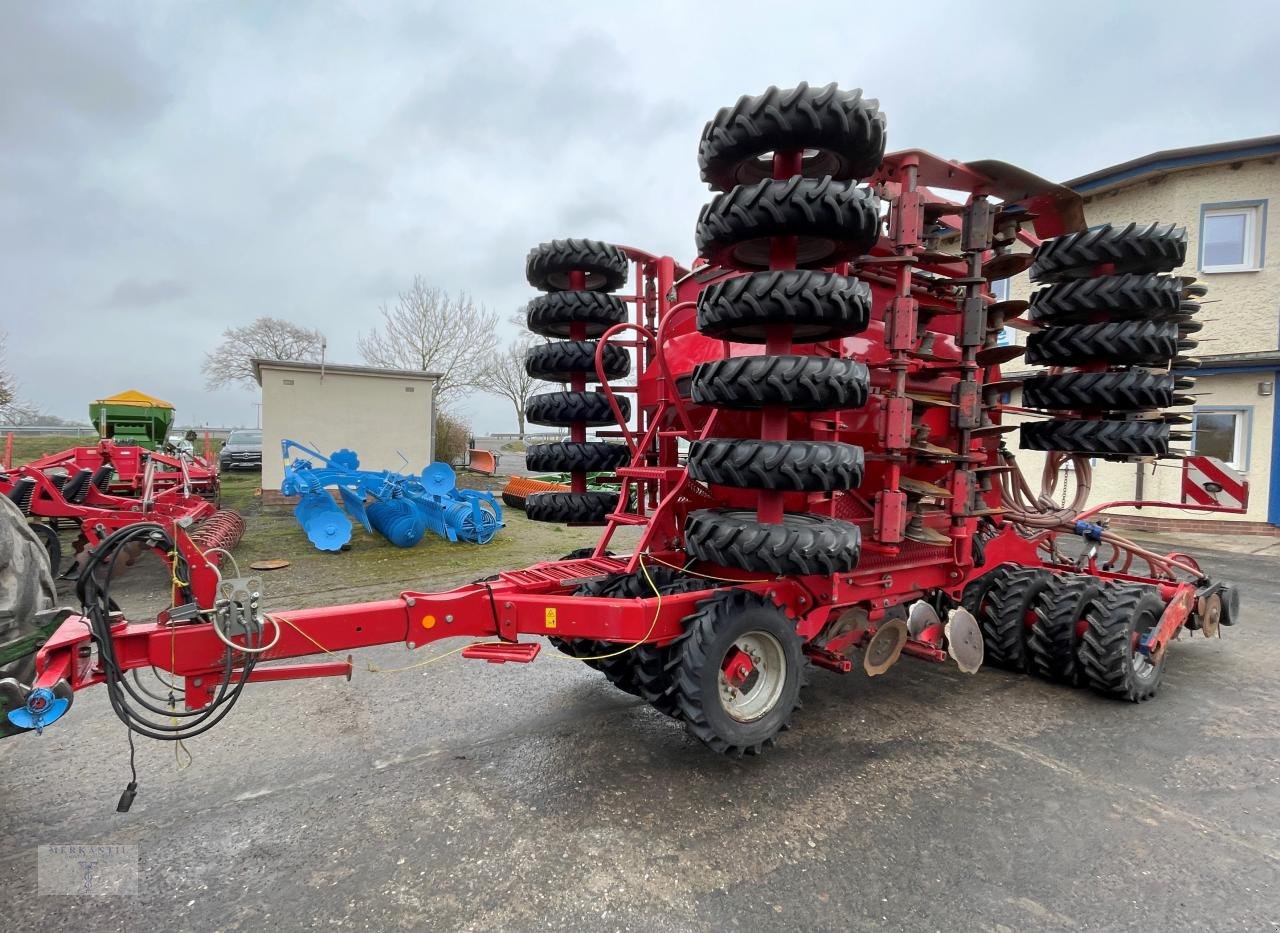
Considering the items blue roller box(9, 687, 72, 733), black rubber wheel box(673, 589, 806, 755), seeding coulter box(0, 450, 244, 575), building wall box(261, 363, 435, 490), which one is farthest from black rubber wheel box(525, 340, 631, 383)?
building wall box(261, 363, 435, 490)

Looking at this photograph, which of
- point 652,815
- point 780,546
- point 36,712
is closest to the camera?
point 36,712

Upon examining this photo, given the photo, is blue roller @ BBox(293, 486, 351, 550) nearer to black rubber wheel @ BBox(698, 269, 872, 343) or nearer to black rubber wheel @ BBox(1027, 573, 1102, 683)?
black rubber wheel @ BBox(698, 269, 872, 343)

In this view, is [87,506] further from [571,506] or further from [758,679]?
[758,679]

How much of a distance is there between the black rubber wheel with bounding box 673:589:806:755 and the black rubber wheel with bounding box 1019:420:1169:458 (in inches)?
101

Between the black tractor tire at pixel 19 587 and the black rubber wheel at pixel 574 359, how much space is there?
2.84 m

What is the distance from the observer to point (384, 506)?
998 centimetres

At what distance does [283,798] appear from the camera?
319 cm

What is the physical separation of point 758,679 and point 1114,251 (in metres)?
3.47

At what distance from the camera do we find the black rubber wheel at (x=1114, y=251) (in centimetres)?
416

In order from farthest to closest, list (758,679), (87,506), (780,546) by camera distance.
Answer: (87,506), (758,679), (780,546)

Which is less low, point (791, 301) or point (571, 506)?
point (791, 301)

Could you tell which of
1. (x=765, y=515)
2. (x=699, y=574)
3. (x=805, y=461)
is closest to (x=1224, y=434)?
(x=699, y=574)

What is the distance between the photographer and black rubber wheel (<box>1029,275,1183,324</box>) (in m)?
4.17

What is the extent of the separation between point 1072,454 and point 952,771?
2505mm
